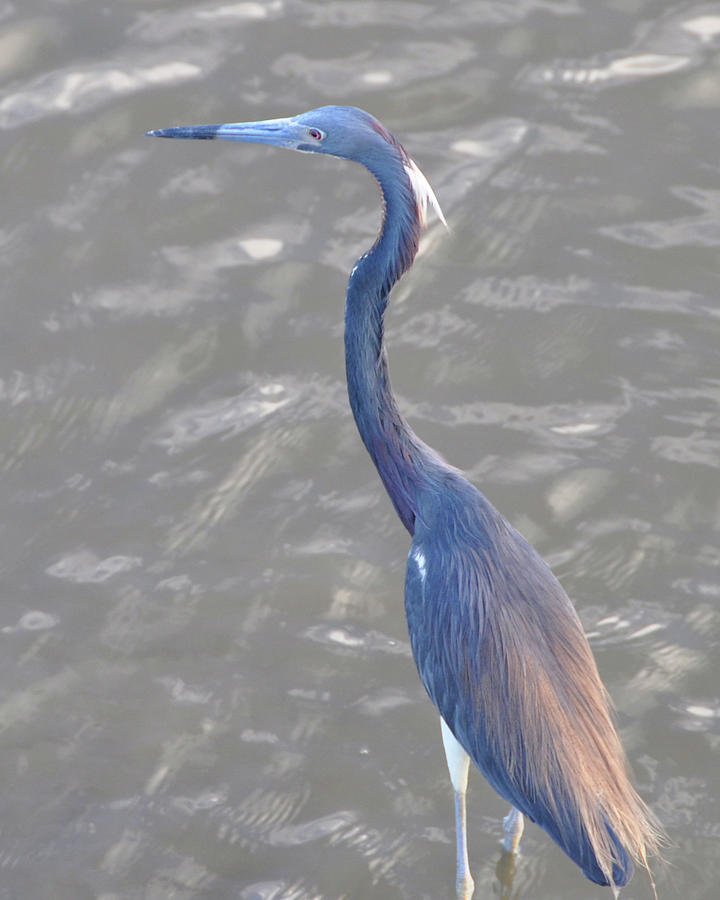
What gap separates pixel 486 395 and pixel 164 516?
1.62m

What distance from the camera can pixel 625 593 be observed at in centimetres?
617

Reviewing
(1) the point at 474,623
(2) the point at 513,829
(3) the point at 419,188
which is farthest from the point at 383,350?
(2) the point at 513,829

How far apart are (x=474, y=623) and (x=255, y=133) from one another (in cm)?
184

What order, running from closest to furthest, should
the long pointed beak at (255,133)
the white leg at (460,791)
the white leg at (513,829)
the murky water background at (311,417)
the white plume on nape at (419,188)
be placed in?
the white plume on nape at (419,188), the long pointed beak at (255,133), the white leg at (460,791), the white leg at (513,829), the murky water background at (311,417)

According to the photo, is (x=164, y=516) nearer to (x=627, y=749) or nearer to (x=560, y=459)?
(x=560, y=459)

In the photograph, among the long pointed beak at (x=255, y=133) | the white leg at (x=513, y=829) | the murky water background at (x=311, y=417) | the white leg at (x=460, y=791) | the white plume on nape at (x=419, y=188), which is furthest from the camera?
the murky water background at (x=311, y=417)

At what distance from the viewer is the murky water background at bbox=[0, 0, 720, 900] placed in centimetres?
554

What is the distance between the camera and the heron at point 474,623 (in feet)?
15.9

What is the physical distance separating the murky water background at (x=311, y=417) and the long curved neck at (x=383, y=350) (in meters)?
0.99

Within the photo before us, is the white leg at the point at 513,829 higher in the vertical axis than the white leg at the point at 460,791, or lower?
lower

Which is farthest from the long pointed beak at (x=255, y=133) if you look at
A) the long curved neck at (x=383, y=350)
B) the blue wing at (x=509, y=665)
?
the blue wing at (x=509, y=665)

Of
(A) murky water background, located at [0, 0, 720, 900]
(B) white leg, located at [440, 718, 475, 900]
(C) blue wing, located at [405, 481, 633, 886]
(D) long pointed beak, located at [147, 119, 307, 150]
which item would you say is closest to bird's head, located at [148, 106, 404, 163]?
(D) long pointed beak, located at [147, 119, 307, 150]

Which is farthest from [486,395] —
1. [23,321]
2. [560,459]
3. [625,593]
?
[23,321]

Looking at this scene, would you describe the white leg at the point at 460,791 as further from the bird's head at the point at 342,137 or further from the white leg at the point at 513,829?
the bird's head at the point at 342,137
